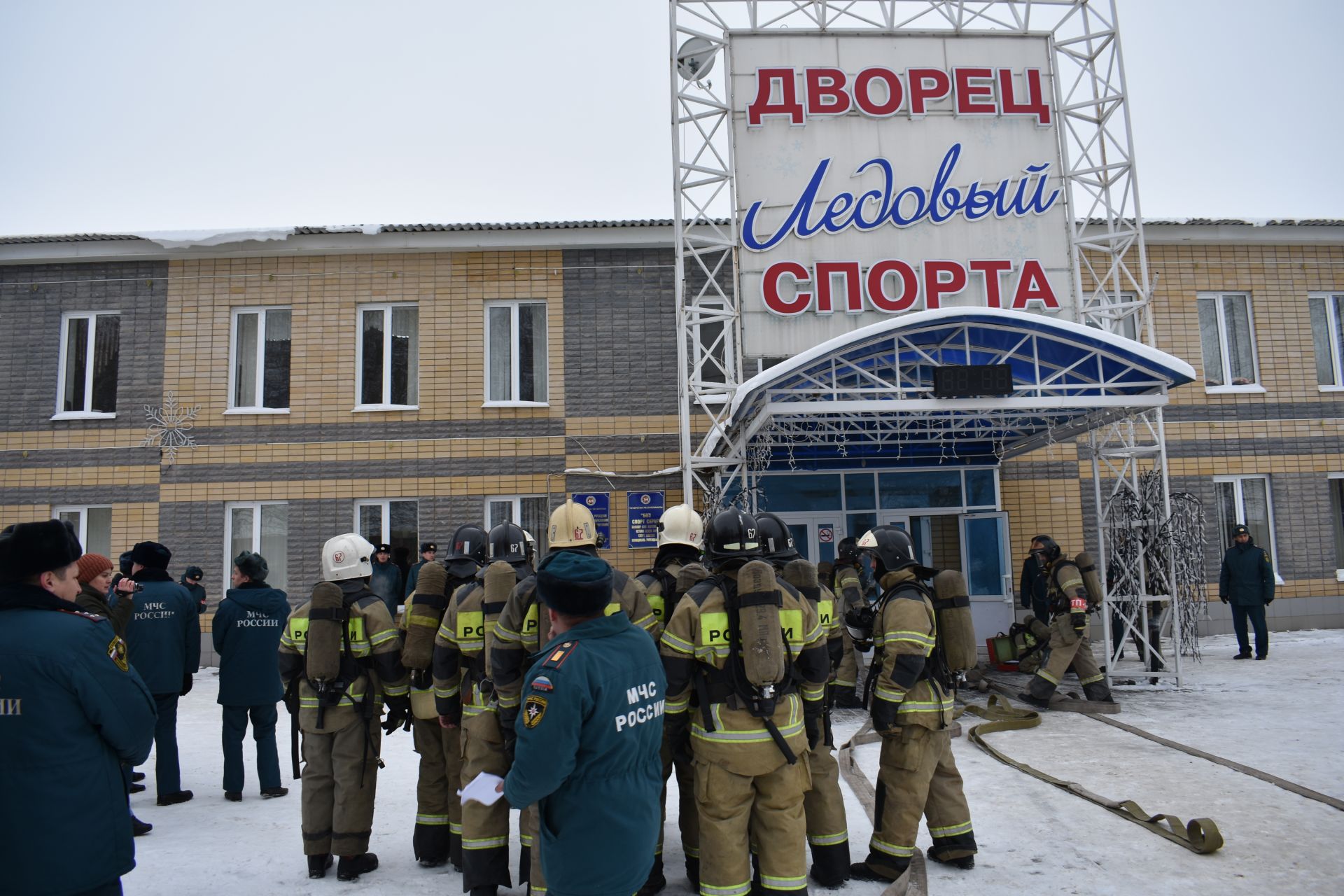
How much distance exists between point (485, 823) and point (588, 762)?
2025 mm

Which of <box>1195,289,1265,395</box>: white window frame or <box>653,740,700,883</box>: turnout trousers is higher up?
<box>1195,289,1265,395</box>: white window frame

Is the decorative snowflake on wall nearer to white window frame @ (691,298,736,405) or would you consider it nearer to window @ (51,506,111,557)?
window @ (51,506,111,557)

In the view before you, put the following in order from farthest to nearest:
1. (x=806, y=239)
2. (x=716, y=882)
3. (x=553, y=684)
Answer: (x=806, y=239) → (x=716, y=882) → (x=553, y=684)

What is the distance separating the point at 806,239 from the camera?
1154cm

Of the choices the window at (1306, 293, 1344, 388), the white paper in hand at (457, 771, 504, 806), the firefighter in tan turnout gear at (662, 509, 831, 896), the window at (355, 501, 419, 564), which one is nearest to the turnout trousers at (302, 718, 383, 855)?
the firefighter in tan turnout gear at (662, 509, 831, 896)

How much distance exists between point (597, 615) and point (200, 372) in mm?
13395

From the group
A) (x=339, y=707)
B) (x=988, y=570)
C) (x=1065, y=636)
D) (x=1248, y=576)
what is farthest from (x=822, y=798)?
(x=1248, y=576)

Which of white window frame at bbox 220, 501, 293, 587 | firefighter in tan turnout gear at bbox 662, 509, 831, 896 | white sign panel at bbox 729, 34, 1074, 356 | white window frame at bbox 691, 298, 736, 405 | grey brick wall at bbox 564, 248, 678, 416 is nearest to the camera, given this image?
firefighter in tan turnout gear at bbox 662, 509, 831, 896

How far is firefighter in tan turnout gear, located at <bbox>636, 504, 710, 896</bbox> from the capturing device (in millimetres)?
4875

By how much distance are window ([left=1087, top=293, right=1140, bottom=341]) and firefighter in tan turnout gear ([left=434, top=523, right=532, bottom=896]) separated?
8616 millimetres

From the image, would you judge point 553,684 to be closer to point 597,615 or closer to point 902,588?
point 597,615

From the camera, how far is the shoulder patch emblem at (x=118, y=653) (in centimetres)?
333

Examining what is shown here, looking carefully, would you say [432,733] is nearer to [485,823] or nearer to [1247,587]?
[485,823]

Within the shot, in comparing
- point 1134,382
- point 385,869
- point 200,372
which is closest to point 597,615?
point 385,869
